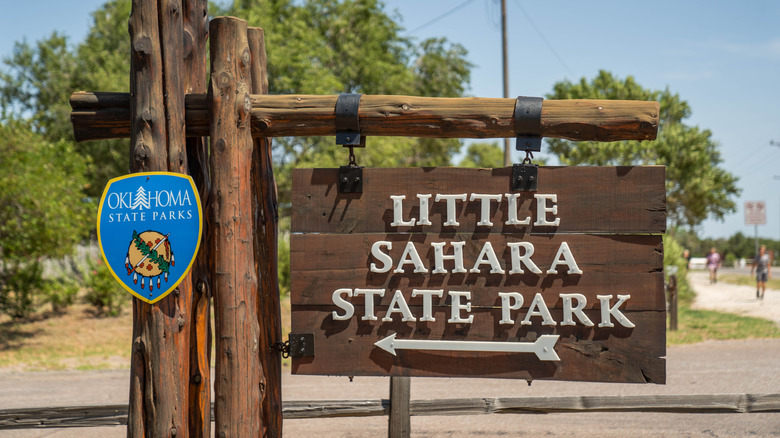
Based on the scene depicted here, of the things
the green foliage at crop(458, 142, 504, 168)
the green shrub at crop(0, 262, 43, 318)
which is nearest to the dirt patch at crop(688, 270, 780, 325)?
the green shrub at crop(0, 262, 43, 318)

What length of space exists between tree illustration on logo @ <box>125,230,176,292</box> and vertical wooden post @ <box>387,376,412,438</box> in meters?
1.86

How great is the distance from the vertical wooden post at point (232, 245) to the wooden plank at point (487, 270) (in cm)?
26

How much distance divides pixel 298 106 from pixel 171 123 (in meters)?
0.64

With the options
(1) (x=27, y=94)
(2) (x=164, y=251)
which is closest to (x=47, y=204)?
(2) (x=164, y=251)

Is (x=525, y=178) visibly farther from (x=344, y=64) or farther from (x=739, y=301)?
(x=344, y=64)

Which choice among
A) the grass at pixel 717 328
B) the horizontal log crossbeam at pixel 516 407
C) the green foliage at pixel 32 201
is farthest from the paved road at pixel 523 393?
the green foliage at pixel 32 201

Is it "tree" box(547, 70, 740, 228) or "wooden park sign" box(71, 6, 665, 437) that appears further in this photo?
"tree" box(547, 70, 740, 228)

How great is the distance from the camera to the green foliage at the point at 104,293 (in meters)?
15.9

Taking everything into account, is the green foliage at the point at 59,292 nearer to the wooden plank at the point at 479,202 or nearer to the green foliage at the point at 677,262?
the wooden plank at the point at 479,202

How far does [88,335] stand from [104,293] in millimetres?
2010

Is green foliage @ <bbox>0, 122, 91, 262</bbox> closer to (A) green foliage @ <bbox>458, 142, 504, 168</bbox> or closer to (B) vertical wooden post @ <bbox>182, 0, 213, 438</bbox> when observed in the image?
(B) vertical wooden post @ <bbox>182, 0, 213, 438</bbox>

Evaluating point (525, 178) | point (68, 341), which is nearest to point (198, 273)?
point (525, 178)

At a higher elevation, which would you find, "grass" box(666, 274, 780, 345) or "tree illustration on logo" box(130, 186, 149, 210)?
"tree illustration on logo" box(130, 186, 149, 210)

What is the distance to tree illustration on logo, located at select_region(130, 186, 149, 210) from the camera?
3.40m
